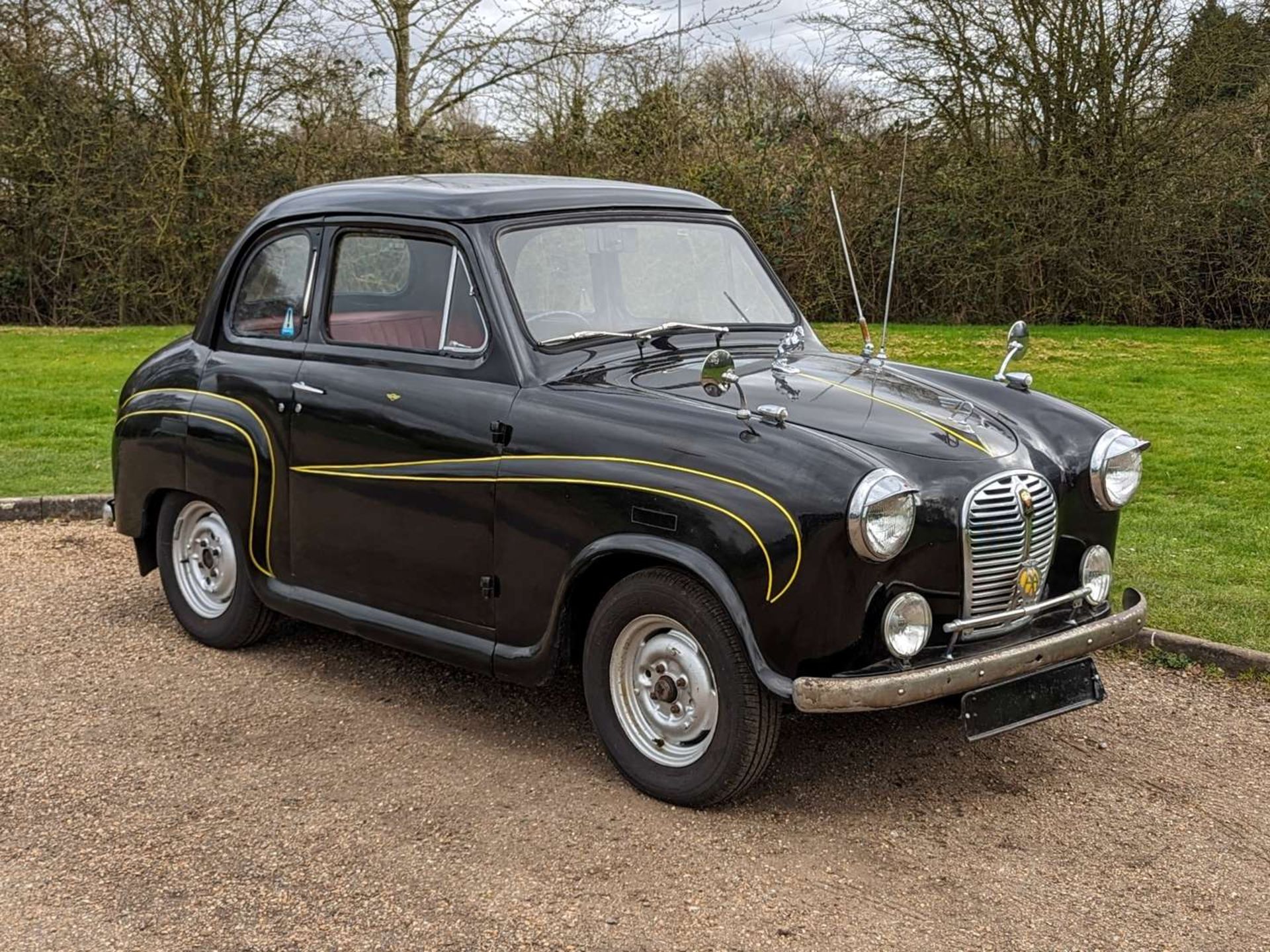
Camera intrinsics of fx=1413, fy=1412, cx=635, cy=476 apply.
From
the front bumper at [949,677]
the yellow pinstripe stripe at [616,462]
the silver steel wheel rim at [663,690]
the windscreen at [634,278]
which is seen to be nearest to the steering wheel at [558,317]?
the windscreen at [634,278]

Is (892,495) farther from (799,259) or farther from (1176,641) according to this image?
(799,259)

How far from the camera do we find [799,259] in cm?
1928

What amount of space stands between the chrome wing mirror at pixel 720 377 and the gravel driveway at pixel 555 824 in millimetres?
1281

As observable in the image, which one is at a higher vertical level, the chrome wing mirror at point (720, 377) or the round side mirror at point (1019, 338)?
the round side mirror at point (1019, 338)

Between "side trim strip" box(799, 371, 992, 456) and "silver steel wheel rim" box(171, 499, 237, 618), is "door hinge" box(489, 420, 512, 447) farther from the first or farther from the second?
"silver steel wheel rim" box(171, 499, 237, 618)

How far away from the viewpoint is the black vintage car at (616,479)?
4.23 metres

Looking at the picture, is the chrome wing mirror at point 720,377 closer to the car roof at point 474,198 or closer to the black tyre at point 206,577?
the car roof at point 474,198

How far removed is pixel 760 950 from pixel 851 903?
38 centimetres

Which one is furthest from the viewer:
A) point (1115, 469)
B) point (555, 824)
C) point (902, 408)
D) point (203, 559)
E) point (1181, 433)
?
point (1181, 433)

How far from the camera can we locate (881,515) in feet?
13.6

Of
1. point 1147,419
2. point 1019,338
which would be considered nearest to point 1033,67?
point 1147,419

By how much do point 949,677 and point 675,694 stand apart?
867 mm

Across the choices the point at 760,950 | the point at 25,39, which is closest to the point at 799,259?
the point at 25,39

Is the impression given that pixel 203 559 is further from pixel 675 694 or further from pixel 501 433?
pixel 675 694
